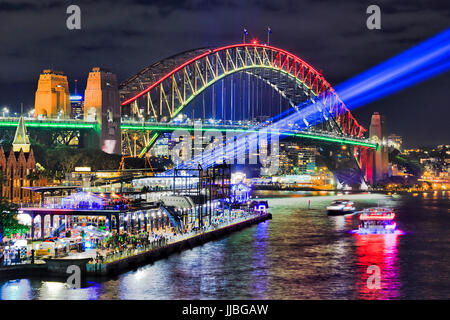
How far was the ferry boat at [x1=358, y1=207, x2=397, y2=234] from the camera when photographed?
175 feet

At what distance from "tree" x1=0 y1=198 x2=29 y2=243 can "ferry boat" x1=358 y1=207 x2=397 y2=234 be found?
87.0 ft

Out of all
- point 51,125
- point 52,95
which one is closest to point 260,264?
point 51,125

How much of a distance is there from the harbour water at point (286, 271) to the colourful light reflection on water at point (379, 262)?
0.04 m

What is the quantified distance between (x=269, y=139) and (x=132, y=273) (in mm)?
62125

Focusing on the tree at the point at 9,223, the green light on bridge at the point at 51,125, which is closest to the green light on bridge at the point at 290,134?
the green light on bridge at the point at 51,125

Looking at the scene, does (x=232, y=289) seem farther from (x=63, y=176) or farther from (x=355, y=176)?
(x=355, y=176)

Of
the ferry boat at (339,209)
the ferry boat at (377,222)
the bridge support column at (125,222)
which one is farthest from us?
the ferry boat at (339,209)

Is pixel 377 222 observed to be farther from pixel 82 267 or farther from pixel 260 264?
pixel 82 267

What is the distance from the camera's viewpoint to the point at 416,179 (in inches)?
6427

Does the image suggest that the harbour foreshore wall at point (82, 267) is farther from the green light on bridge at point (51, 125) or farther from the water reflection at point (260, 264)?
the green light on bridge at point (51, 125)

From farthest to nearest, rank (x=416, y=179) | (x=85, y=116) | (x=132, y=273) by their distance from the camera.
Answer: (x=416, y=179) → (x=85, y=116) → (x=132, y=273)

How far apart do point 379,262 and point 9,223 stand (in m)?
20.6

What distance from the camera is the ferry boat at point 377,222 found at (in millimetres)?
53344

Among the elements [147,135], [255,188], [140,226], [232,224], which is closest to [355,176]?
[255,188]
